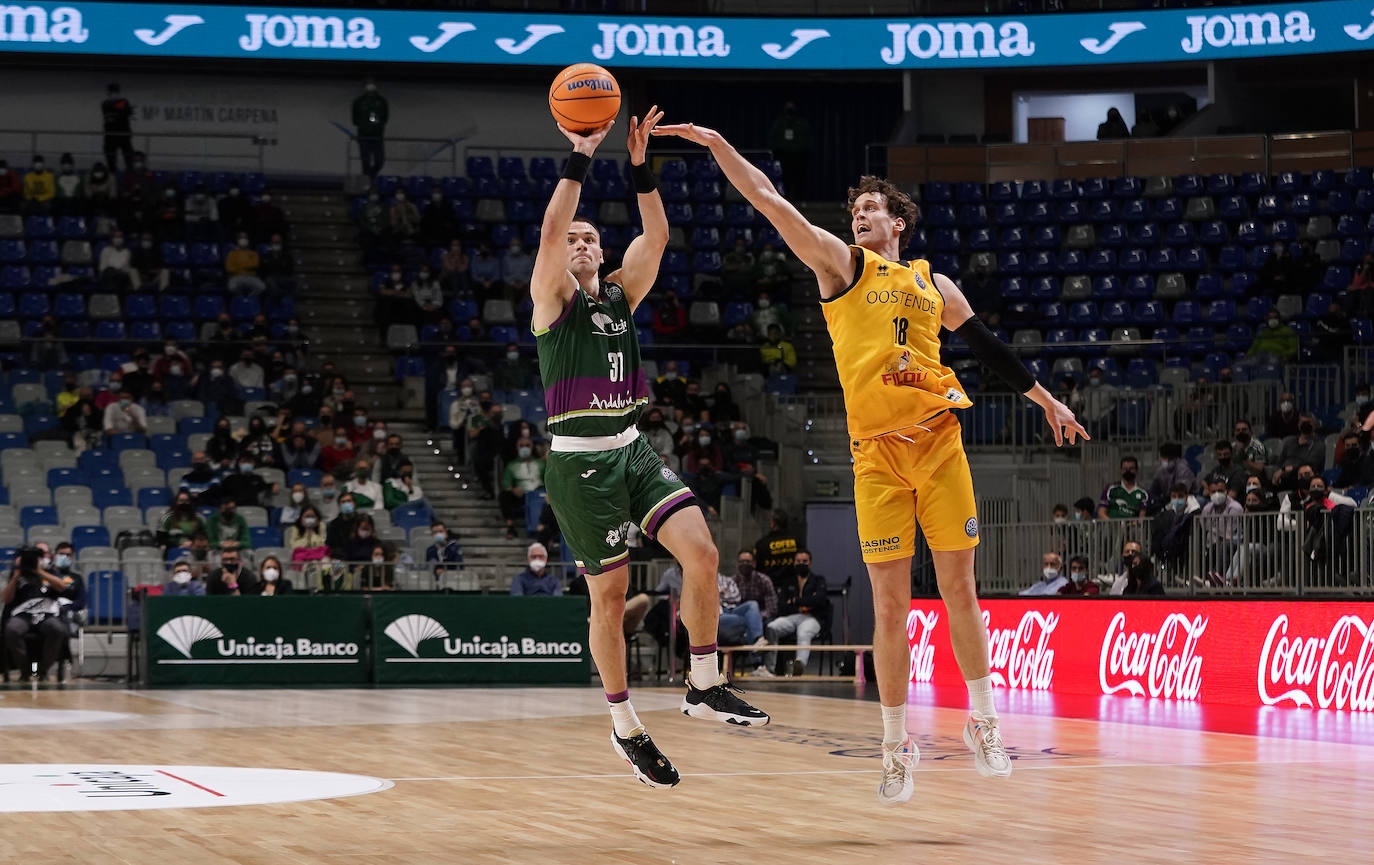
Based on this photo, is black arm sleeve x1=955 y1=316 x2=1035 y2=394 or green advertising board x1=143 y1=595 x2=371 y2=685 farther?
green advertising board x1=143 y1=595 x2=371 y2=685

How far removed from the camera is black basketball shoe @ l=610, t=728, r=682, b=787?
718 centimetres

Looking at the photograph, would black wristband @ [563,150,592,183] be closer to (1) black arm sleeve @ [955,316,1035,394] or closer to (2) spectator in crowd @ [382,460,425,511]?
(1) black arm sleeve @ [955,316,1035,394]

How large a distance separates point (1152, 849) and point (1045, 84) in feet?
91.5

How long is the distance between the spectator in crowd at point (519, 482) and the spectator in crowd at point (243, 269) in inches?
242

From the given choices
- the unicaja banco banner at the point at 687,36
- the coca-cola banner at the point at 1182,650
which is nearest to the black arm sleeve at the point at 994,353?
the coca-cola banner at the point at 1182,650

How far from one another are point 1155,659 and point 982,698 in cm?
921

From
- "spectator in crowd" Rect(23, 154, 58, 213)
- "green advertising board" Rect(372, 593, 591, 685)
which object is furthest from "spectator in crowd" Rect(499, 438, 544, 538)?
"spectator in crowd" Rect(23, 154, 58, 213)

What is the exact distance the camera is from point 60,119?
2980 cm

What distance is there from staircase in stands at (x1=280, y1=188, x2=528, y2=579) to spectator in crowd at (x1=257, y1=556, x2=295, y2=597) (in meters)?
2.49

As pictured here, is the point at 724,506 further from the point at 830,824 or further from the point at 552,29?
the point at 830,824

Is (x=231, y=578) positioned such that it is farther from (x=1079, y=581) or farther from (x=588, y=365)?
(x=588, y=365)

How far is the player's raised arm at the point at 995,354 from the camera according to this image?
7.72 m

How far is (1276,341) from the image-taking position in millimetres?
24609

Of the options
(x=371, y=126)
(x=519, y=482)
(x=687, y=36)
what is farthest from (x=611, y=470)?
(x=371, y=126)
